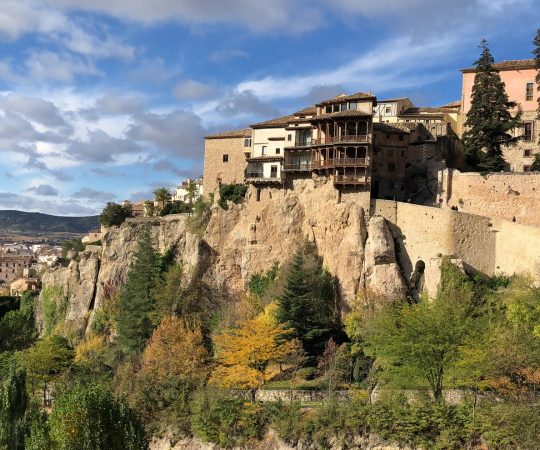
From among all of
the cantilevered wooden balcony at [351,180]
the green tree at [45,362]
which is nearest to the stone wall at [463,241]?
the cantilevered wooden balcony at [351,180]

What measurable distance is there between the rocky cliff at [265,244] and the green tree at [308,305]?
151cm

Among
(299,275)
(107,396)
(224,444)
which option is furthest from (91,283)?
(107,396)

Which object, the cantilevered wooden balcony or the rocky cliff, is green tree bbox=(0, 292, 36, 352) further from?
the cantilevered wooden balcony

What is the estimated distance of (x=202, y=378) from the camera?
45.6 meters

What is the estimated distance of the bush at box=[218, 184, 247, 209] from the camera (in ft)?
205

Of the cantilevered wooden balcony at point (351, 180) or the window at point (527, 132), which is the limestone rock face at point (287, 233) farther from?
the window at point (527, 132)

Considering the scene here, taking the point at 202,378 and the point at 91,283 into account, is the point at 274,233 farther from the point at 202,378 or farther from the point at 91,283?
the point at 91,283

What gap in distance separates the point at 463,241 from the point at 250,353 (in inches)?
682

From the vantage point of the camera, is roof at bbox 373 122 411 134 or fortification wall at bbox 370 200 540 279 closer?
fortification wall at bbox 370 200 540 279

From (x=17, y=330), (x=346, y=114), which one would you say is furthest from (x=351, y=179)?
(x=17, y=330)

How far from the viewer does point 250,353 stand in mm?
44969

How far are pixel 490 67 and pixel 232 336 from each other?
3595 centimetres

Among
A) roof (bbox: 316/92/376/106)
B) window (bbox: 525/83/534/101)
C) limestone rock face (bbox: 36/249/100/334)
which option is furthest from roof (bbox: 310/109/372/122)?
limestone rock face (bbox: 36/249/100/334)

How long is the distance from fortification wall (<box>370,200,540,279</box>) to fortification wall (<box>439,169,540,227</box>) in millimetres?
3671
